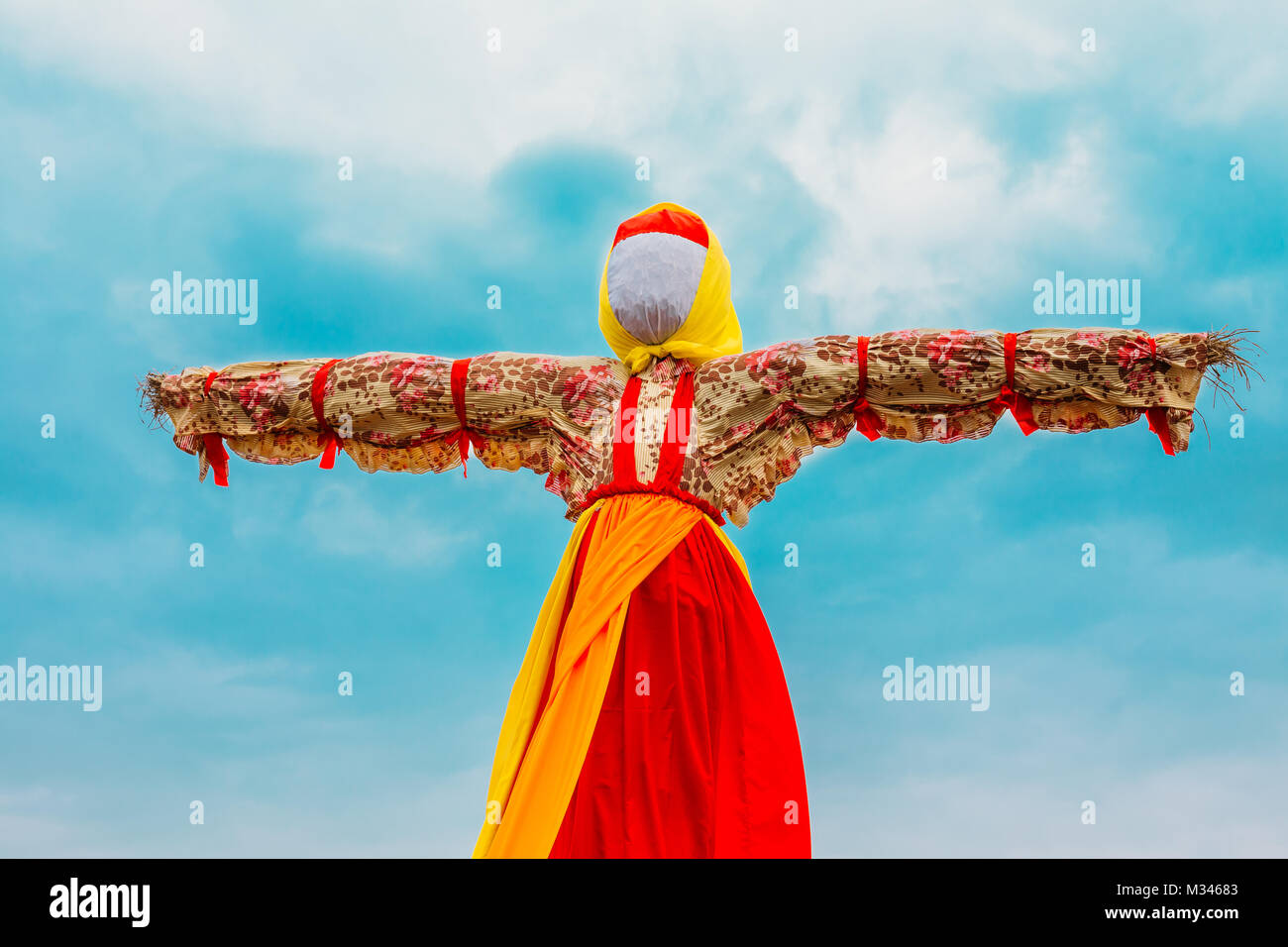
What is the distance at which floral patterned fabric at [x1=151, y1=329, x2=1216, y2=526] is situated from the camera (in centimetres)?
451

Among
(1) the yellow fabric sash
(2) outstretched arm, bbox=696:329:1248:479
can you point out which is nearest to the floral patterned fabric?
(2) outstretched arm, bbox=696:329:1248:479

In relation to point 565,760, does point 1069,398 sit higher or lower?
higher

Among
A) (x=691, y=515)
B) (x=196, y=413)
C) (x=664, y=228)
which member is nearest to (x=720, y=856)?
(x=691, y=515)

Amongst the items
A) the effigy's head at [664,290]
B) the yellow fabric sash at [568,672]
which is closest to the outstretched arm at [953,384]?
the effigy's head at [664,290]

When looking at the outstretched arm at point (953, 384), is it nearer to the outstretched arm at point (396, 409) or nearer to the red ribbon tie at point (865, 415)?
the red ribbon tie at point (865, 415)

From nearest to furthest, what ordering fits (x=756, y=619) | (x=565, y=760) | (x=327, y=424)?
(x=565, y=760)
(x=756, y=619)
(x=327, y=424)

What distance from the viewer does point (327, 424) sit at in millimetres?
5059

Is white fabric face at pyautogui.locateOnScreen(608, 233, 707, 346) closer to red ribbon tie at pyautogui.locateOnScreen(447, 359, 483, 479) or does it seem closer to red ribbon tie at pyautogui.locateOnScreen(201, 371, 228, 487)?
red ribbon tie at pyautogui.locateOnScreen(447, 359, 483, 479)

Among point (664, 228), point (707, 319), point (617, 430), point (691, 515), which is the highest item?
point (664, 228)

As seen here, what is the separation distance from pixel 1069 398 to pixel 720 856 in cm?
178

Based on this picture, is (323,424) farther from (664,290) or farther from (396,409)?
(664,290)

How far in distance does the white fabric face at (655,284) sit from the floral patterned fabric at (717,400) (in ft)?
0.49

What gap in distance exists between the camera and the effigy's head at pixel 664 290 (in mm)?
4684

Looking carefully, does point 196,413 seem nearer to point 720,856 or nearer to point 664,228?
point 664,228
